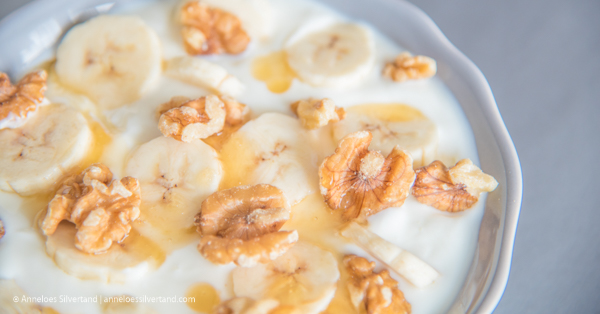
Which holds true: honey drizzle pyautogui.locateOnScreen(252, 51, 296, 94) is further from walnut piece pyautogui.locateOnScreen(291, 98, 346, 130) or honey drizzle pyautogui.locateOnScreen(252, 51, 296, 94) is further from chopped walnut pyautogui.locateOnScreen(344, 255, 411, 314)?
chopped walnut pyautogui.locateOnScreen(344, 255, 411, 314)

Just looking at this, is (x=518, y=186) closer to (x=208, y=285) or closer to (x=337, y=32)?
(x=337, y=32)

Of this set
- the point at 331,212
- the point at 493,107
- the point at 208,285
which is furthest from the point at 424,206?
the point at 208,285

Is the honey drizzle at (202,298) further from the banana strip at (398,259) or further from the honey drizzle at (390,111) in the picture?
the honey drizzle at (390,111)

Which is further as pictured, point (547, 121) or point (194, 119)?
point (547, 121)

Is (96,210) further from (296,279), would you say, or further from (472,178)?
(472,178)

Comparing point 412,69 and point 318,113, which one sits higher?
point 412,69

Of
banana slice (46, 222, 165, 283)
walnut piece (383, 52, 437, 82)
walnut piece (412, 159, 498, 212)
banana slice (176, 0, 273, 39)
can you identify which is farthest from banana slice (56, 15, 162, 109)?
walnut piece (412, 159, 498, 212)

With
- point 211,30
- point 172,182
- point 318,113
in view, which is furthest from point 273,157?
point 211,30

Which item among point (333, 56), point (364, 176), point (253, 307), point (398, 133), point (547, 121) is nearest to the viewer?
point (253, 307)
